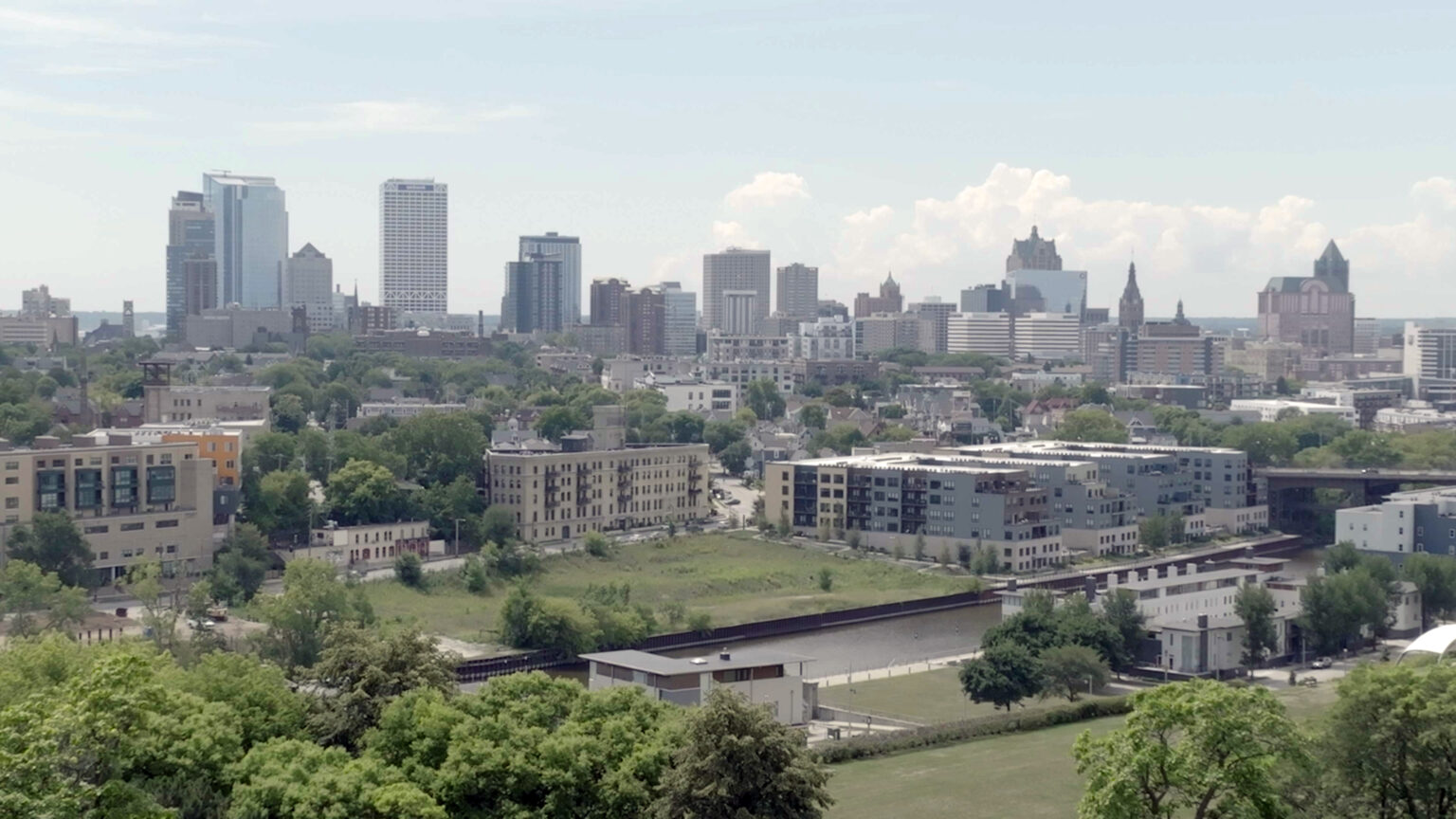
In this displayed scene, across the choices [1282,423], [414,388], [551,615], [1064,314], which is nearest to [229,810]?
[551,615]

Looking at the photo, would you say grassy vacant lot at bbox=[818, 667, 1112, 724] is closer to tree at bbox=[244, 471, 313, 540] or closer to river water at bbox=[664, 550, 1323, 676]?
river water at bbox=[664, 550, 1323, 676]

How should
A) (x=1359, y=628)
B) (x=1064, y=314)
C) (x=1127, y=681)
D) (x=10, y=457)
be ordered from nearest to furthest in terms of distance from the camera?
(x=1127, y=681) < (x=1359, y=628) < (x=10, y=457) < (x=1064, y=314)

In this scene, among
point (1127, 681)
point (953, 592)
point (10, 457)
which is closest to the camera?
point (1127, 681)

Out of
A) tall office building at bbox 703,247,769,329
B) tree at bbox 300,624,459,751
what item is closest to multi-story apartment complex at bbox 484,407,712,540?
tree at bbox 300,624,459,751

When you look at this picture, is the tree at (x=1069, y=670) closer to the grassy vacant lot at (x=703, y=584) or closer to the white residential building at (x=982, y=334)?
the grassy vacant lot at (x=703, y=584)

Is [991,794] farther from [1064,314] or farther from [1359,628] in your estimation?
[1064,314]

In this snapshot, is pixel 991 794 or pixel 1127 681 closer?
pixel 991 794

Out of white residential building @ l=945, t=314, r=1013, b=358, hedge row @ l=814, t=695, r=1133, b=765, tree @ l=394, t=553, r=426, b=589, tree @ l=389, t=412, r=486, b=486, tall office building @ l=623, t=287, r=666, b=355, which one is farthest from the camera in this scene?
white residential building @ l=945, t=314, r=1013, b=358
